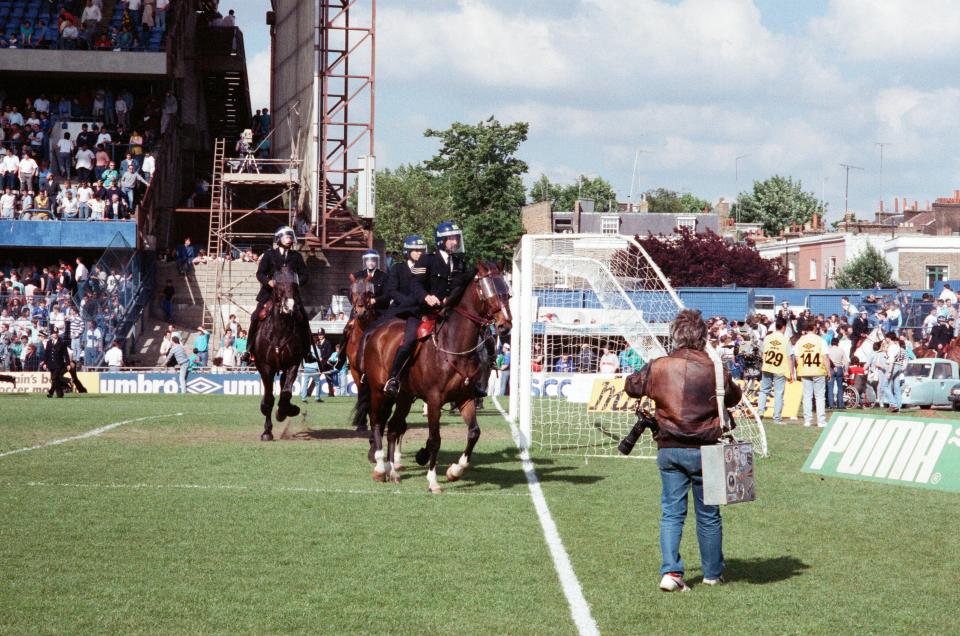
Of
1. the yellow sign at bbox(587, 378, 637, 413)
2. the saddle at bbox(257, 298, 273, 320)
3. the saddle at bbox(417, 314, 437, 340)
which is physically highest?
the saddle at bbox(257, 298, 273, 320)

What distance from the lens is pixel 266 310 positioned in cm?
1814

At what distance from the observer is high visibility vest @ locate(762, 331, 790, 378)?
23.8m

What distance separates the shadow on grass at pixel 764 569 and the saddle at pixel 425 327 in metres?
4.83

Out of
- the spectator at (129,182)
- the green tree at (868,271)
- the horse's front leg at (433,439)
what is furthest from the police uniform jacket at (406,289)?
the green tree at (868,271)

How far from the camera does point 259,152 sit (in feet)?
176

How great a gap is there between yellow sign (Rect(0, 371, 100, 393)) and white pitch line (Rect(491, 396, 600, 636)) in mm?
24260

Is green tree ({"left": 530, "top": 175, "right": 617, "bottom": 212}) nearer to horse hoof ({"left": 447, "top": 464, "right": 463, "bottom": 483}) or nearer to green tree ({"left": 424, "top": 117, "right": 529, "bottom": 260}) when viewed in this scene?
green tree ({"left": 424, "top": 117, "right": 529, "bottom": 260})

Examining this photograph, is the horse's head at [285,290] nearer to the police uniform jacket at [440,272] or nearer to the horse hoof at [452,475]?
the police uniform jacket at [440,272]

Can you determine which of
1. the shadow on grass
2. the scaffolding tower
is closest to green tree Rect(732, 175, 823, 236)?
the scaffolding tower

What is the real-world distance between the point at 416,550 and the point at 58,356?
24593 millimetres

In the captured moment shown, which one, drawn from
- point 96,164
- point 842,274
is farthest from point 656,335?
point 842,274

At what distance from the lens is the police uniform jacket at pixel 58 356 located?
3184 centimetres

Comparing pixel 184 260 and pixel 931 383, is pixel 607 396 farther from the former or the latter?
pixel 184 260

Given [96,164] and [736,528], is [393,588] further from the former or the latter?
[96,164]
